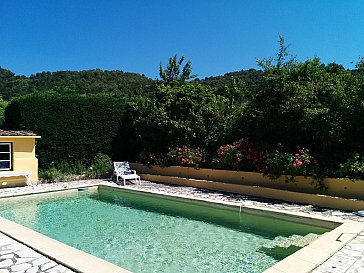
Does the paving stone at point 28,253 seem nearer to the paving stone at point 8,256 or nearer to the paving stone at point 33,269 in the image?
the paving stone at point 8,256

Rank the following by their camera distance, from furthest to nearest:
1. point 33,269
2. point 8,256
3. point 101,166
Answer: point 101,166 → point 8,256 → point 33,269

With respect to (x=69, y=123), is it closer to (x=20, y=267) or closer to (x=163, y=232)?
(x=163, y=232)

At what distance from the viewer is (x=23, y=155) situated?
41.6 ft

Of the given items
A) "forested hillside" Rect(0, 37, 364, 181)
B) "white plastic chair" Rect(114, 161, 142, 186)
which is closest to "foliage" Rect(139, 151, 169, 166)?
"forested hillside" Rect(0, 37, 364, 181)

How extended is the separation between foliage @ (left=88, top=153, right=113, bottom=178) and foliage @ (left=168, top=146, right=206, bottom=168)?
10.3ft

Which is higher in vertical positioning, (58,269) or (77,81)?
(77,81)

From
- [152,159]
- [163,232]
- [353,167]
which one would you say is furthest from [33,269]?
[152,159]

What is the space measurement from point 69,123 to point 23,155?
8.40 feet

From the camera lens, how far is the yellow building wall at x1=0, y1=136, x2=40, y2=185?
12.4 metres

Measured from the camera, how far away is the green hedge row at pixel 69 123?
44.4 ft

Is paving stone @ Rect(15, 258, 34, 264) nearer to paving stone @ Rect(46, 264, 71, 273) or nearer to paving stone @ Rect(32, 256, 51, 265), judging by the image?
paving stone @ Rect(32, 256, 51, 265)

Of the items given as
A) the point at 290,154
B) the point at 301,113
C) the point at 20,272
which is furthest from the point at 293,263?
the point at 301,113

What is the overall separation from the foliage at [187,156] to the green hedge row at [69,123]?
3762 millimetres

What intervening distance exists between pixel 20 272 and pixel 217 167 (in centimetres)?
868
